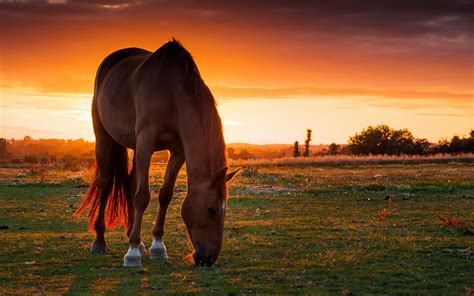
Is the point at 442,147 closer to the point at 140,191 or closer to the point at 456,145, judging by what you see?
the point at 456,145

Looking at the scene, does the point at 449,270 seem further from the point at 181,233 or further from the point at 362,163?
the point at 362,163

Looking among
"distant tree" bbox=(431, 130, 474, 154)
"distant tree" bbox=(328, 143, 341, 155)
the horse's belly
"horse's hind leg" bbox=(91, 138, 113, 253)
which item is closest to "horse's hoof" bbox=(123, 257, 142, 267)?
"horse's hind leg" bbox=(91, 138, 113, 253)

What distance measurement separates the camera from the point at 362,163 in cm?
4466

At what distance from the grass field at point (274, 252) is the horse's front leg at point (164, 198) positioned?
21 cm

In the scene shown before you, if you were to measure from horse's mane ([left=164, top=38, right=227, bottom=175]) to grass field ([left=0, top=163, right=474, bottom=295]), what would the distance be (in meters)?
1.43

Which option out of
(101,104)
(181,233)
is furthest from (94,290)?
(181,233)

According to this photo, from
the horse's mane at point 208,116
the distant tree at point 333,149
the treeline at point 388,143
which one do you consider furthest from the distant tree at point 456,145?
the horse's mane at point 208,116

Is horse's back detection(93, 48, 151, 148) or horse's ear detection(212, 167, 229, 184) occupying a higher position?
horse's back detection(93, 48, 151, 148)

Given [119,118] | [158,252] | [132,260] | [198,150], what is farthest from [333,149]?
[198,150]

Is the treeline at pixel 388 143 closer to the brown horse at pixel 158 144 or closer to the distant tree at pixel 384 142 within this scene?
the distant tree at pixel 384 142

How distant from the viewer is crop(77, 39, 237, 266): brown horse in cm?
776

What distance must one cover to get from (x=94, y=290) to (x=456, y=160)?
4410 cm

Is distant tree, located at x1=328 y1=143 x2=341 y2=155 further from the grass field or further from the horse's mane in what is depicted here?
the horse's mane

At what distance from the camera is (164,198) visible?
933 centimetres
